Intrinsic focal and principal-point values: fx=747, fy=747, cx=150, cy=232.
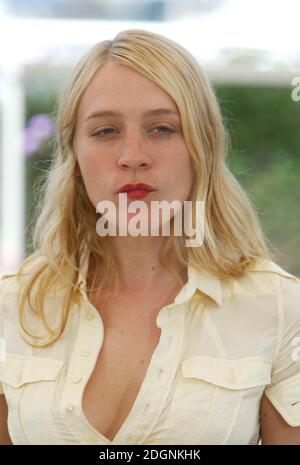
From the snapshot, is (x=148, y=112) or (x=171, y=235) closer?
(x=148, y=112)

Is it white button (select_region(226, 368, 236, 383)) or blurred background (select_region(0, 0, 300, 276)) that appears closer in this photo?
white button (select_region(226, 368, 236, 383))

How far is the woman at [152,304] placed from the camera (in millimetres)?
1144

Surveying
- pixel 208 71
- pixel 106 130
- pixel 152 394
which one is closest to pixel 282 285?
pixel 152 394

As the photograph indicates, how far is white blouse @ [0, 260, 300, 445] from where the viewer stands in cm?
113

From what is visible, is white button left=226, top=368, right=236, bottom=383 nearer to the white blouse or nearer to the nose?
the white blouse

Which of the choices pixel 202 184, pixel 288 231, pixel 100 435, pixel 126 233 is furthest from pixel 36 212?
pixel 288 231

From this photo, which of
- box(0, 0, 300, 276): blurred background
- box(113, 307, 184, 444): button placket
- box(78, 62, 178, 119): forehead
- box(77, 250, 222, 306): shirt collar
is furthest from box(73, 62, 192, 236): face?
box(0, 0, 300, 276): blurred background

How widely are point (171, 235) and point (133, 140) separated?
20 centimetres

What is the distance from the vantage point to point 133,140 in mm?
1160

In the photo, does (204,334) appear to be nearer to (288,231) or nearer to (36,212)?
(36,212)

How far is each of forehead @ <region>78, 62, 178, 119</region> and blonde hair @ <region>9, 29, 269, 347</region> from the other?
0.04ft

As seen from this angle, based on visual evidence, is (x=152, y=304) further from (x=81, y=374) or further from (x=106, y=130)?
(x=106, y=130)

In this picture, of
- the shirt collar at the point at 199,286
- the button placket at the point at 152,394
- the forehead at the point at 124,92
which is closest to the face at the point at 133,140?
the forehead at the point at 124,92

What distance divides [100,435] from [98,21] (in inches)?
97.9
